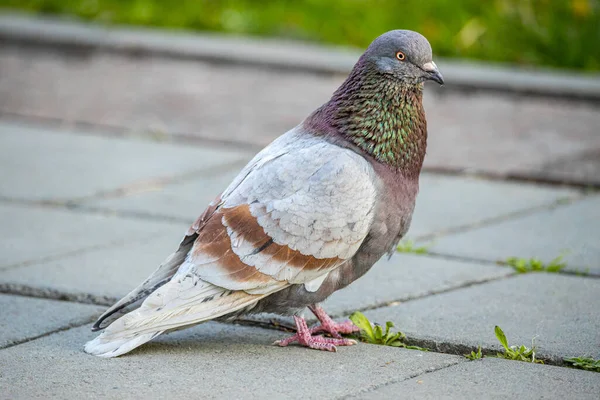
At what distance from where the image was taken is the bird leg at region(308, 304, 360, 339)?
3.79m

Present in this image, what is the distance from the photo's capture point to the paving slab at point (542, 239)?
15.8 feet

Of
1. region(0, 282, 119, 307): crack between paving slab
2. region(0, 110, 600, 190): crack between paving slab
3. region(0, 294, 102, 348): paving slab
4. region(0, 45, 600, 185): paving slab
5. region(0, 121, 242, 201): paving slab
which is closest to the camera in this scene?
region(0, 294, 102, 348): paving slab

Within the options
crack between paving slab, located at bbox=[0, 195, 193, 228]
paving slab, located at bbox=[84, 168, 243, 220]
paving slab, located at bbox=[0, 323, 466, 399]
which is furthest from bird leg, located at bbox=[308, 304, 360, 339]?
paving slab, located at bbox=[84, 168, 243, 220]

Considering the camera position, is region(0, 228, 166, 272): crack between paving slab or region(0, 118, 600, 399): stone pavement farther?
region(0, 228, 166, 272): crack between paving slab

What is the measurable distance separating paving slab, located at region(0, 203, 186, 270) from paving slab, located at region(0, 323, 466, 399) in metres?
1.10

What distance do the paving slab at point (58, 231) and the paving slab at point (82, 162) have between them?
0.37 metres

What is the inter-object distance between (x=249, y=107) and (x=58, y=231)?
3013 mm

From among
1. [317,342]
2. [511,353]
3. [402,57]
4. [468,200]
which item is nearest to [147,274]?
[317,342]

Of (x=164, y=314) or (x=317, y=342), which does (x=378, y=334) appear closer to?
(x=317, y=342)

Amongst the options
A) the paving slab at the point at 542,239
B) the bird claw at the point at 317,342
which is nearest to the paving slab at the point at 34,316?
the bird claw at the point at 317,342

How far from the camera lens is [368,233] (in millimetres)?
3611

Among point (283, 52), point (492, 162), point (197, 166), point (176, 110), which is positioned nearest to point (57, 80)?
point (176, 110)

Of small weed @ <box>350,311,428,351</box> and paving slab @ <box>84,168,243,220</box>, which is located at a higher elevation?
small weed @ <box>350,311,428,351</box>

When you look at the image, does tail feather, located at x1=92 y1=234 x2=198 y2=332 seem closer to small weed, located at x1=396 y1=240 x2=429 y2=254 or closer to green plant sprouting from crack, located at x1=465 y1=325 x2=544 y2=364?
green plant sprouting from crack, located at x1=465 y1=325 x2=544 y2=364
